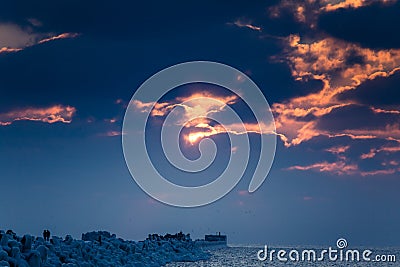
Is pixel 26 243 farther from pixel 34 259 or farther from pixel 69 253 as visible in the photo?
pixel 69 253

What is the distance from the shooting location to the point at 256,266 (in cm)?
7338

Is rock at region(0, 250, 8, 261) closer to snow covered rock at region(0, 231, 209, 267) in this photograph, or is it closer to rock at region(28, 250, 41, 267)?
snow covered rock at region(0, 231, 209, 267)

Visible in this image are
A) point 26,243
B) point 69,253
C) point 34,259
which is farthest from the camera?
point 69,253

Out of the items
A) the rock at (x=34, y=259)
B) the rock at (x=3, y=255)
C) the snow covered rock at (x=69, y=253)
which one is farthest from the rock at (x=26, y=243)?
the rock at (x=3, y=255)

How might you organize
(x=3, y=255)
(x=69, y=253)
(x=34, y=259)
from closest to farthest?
(x=3, y=255)
(x=34, y=259)
(x=69, y=253)

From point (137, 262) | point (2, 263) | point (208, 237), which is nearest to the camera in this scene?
point (2, 263)

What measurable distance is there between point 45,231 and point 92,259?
810 cm

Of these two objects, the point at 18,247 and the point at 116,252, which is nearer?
the point at 18,247

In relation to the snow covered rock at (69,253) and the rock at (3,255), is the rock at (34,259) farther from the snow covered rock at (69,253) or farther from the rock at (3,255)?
the rock at (3,255)

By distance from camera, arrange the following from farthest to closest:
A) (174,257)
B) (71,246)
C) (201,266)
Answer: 1. (174,257)
2. (201,266)
3. (71,246)

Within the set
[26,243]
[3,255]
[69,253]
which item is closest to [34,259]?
[3,255]

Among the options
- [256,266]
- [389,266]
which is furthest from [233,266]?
[389,266]

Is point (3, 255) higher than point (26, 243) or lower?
lower

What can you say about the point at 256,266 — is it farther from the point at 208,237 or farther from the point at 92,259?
the point at 208,237
